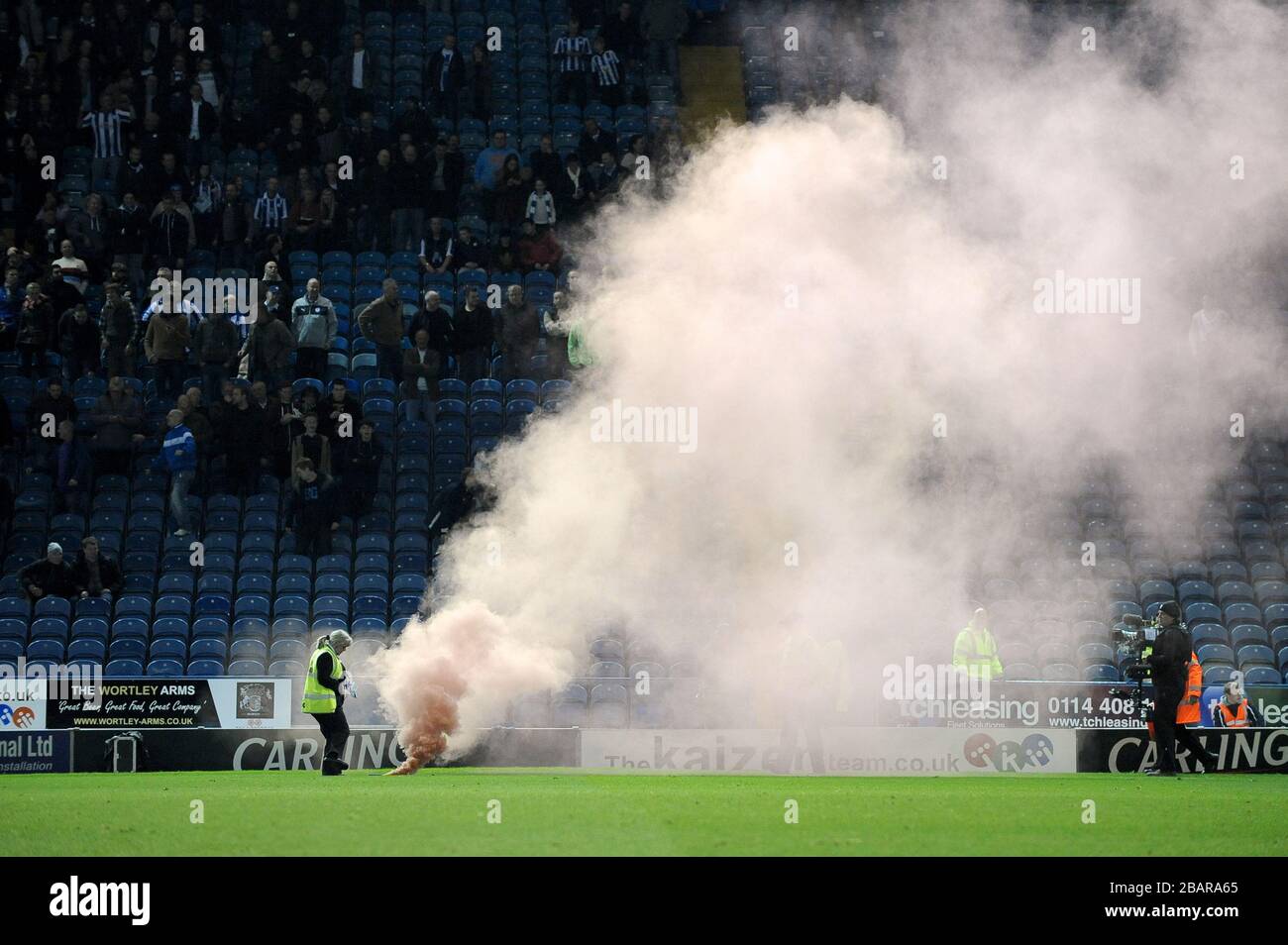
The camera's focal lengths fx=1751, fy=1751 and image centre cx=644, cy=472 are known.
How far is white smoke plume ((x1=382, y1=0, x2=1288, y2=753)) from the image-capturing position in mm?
25531

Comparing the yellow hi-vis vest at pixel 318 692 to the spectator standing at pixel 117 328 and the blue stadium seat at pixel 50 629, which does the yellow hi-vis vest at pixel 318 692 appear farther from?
the spectator standing at pixel 117 328

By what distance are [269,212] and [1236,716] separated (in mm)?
17190

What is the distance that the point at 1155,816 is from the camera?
14.0m

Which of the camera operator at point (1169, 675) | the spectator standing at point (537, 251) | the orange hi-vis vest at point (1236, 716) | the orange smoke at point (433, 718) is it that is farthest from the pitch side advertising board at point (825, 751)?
the spectator standing at point (537, 251)

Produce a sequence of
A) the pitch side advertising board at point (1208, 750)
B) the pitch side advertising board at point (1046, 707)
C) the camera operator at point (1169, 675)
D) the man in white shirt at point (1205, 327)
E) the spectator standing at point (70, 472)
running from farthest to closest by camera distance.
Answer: the man in white shirt at point (1205, 327)
the spectator standing at point (70, 472)
the pitch side advertising board at point (1046, 707)
the pitch side advertising board at point (1208, 750)
the camera operator at point (1169, 675)

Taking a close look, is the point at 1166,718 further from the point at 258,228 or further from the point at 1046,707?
the point at 258,228

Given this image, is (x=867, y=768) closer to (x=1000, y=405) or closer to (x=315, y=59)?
(x=1000, y=405)

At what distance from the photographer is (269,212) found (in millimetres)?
29375

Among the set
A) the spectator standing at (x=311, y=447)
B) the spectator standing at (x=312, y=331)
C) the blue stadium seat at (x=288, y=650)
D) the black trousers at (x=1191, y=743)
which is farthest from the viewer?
the spectator standing at (x=312, y=331)

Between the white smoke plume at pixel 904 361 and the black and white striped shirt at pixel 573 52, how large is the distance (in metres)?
4.21

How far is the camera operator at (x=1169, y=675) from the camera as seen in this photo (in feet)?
65.2

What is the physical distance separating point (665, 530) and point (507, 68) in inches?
485

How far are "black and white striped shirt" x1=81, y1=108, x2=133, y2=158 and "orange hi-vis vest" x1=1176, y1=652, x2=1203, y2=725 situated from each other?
65.6ft

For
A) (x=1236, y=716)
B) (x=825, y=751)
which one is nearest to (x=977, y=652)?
(x=825, y=751)
